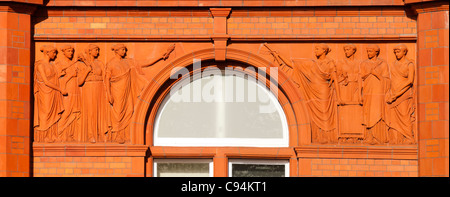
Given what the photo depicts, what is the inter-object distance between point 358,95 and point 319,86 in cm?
67

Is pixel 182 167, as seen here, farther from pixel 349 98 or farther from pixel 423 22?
pixel 423 22

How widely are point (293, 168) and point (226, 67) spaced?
2076 mm

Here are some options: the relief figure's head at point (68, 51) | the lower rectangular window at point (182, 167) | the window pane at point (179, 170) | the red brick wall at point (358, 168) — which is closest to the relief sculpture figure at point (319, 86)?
the red brick wall at point (358, 168)

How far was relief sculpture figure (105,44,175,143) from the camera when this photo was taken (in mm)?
18375

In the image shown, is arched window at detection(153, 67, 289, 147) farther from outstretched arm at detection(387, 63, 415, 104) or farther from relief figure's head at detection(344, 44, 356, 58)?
outstretched arm at detection(387, 63, 415, 104)

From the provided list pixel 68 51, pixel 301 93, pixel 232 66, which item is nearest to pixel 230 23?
pixel 232 66

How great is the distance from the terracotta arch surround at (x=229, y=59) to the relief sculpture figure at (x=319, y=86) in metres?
0.13

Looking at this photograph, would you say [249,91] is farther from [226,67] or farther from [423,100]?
[423,100]

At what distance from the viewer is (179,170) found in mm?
18500

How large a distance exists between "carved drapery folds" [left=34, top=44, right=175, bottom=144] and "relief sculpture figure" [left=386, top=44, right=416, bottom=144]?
12.5 feet

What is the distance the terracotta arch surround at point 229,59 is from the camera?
18359 mm

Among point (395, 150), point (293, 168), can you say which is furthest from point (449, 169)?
point (293, 168)

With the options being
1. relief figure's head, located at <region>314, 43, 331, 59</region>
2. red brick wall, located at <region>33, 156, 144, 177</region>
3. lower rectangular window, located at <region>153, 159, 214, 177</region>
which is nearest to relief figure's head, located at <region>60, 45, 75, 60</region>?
red brick wall, located at <region>33, 156, 144, 177</region>

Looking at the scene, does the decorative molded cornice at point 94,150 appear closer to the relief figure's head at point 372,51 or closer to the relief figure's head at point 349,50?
the relief figure's head at point 349,50
